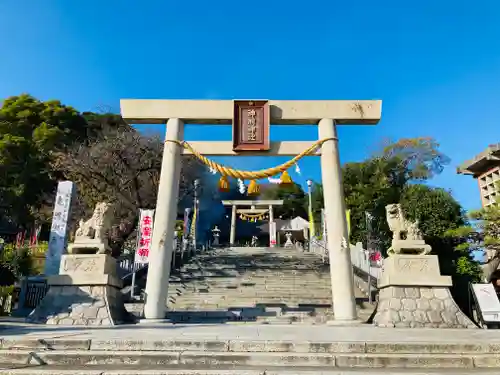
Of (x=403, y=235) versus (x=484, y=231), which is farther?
(x=484, y=231)

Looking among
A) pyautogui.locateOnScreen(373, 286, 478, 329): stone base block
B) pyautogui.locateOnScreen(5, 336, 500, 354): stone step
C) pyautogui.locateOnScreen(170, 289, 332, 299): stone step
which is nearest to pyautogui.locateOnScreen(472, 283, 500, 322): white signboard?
pyautogui.locateOnScreen(373, 286, 478, 329): stone base block

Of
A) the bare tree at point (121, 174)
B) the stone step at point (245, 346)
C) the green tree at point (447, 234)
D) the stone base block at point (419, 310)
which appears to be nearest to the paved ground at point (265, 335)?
the stone step at point (245, 346)

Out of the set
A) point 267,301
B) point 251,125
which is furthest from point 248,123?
point 267,301

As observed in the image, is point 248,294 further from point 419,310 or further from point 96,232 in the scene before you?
point 419,310

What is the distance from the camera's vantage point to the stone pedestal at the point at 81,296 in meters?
8.08

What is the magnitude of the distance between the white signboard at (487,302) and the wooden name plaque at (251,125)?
20.8ft

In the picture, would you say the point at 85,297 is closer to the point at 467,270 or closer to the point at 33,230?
the point at 467,270

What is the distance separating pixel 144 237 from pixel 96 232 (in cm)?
370

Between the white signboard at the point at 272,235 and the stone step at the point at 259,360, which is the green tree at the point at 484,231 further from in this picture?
the white signboard at the point at 272,235

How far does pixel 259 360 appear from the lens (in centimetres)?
390

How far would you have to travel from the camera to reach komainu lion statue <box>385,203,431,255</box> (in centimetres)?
855

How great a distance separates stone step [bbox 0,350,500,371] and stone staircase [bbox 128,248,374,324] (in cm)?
582

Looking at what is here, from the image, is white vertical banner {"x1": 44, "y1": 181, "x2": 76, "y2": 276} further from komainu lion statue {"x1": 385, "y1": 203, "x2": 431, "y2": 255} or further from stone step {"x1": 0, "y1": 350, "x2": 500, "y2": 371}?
komainu lion statue {"x1": 385, "y1": 203, "x2": 431, "y2": 255}

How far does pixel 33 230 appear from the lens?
97.6ft
